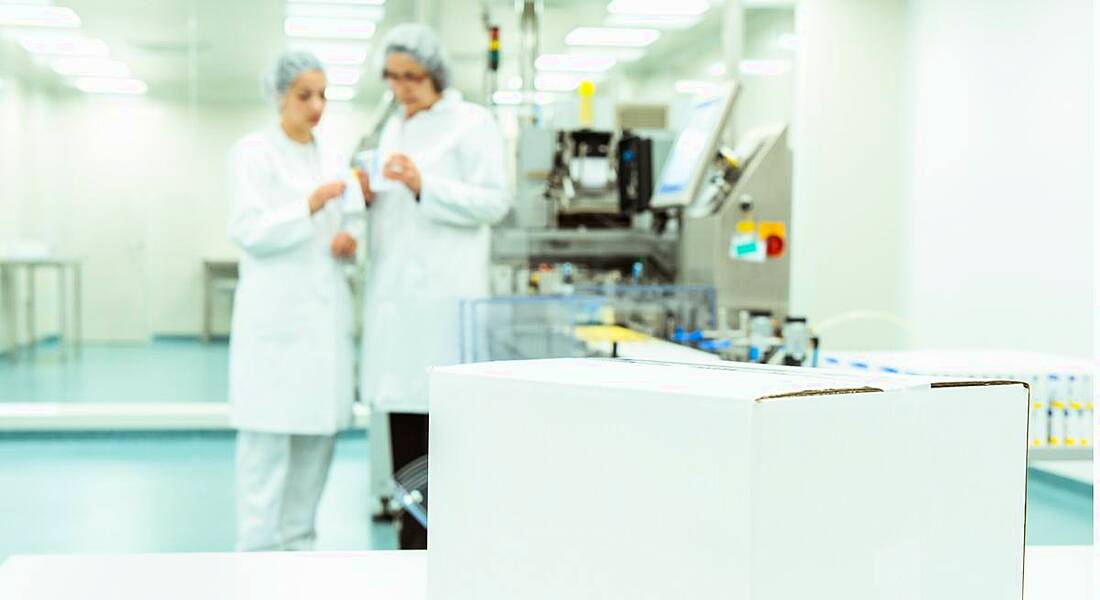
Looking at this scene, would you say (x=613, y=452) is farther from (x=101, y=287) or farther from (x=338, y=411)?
(x=101, y=287)

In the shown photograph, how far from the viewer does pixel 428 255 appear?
8.42 ft

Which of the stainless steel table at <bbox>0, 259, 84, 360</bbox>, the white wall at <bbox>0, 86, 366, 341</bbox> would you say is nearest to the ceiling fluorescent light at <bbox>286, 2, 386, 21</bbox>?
the white wall at <bbox>0, 86, 366, 341</bbox>

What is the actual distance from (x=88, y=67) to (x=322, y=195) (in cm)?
304

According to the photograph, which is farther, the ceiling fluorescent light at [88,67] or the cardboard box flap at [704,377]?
the ceiling fluorescent light at [88,67]

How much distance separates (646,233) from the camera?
297 centimetres

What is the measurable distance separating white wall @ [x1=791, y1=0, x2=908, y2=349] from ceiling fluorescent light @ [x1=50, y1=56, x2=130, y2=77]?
3.27m

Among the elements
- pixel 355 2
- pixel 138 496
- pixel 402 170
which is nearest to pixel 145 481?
pixel 138 496

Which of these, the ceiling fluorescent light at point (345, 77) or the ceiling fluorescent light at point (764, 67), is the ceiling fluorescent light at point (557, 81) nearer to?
the ceiling fluorescent light at point (764, 67)

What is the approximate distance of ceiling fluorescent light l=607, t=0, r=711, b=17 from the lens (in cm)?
546

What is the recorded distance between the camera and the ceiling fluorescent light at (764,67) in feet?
18.1

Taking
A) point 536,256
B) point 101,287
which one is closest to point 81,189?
point 101,287

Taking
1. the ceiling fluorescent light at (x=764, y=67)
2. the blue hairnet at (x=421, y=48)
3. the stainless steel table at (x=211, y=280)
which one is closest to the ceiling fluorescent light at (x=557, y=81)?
the ceiling fluorescent light at (x=764, y=67)

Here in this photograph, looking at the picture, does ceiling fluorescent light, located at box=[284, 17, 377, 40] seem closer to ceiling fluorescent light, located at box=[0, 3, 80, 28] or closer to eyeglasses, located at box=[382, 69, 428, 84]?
ceiling fluorescent light, located at box=[0, 3, 80, 28]

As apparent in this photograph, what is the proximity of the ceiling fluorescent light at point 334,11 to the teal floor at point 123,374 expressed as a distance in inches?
63.7
